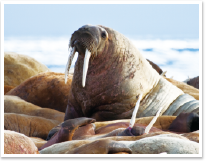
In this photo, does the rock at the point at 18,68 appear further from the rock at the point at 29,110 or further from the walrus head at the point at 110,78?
the walrus head at the point at 110,78

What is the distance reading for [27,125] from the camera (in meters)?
7.15

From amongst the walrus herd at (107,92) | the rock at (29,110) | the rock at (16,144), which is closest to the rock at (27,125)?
the walrus herd at (107,92)

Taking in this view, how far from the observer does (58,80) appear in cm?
1022

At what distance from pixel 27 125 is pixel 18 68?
7243mm

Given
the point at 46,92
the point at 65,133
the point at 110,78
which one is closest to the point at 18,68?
the point at 46,92

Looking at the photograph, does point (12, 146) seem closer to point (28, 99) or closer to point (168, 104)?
point (168, 104)

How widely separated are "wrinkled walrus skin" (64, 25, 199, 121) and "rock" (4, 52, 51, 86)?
6.15m

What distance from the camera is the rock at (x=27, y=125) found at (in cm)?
704

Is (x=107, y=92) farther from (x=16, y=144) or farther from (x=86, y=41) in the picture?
(x=16, y=144)

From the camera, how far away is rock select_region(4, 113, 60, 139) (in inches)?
277

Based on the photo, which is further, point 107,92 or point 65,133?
point 107,92

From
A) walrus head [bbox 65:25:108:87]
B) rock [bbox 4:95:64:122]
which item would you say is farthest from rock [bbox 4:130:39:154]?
rock [bbox 4:95:64:122]

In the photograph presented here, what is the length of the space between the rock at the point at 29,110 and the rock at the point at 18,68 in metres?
4.60
